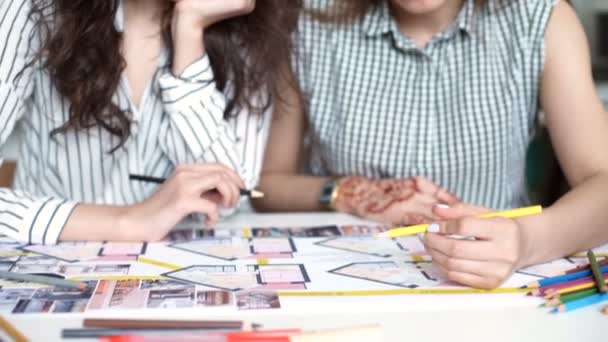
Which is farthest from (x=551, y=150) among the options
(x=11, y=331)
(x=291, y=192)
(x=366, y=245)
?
(x=11, y=331)

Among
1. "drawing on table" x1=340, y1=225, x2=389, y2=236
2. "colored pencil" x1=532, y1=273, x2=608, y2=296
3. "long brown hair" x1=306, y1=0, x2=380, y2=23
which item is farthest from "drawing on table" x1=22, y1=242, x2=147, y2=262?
"long brown hair" x1=306, y1=0, x2=380, y2=23

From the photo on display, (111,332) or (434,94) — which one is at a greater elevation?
(434,94)

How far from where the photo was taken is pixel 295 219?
1286 millimetres

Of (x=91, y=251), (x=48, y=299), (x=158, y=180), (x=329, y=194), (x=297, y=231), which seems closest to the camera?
(x=48, y=299)

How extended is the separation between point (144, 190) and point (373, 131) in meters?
0.46

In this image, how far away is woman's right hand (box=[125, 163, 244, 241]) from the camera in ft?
3.67

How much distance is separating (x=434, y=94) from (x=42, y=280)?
0.85m

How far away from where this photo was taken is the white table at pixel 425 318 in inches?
29.8

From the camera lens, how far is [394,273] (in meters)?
0.96

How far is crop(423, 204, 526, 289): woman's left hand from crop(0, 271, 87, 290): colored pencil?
0.44 m

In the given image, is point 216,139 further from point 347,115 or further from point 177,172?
point 347,115

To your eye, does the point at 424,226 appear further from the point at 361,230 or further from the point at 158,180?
the point at 158,180

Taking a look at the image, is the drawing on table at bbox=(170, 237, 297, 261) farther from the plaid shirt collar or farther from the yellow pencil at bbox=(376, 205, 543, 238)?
the plaid shirt collar

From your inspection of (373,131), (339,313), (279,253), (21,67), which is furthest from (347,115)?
(339,313)
